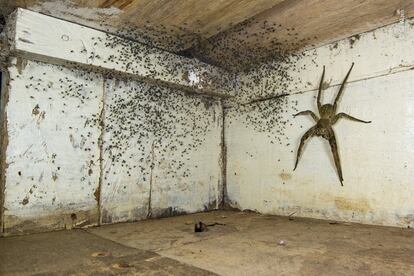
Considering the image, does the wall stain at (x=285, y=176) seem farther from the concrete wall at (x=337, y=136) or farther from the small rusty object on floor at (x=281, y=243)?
the small rusty object on floor at (x=281, y=243)

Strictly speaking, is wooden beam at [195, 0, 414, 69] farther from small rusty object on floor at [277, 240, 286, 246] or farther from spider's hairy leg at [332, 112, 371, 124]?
small rusty object on floor at [277, 240, 286, 246]

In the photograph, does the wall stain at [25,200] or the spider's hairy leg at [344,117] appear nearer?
the wall stain at [25,200]

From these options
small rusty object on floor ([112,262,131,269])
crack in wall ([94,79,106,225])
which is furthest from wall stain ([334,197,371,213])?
crack in wall ([94,79,106,225])

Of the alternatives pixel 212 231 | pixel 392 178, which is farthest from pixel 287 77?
pixel 212 231

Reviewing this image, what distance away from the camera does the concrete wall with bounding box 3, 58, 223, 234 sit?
7.41 ft

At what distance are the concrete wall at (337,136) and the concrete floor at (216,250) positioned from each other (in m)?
0.31

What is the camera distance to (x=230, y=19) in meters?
2.42

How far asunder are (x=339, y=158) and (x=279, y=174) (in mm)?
682

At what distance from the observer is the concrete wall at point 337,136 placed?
8.13 ft

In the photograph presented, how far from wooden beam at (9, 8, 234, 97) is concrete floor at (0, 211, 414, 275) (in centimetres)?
139

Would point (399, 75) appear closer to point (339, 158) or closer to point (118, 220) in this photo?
point (339, 158)

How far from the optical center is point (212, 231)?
2.42 m

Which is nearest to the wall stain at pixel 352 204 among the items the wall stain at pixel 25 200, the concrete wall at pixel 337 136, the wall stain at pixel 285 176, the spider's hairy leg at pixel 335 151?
the concrete wall at pixel 337 136

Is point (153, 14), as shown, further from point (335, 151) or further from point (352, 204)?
point (352, 204)
